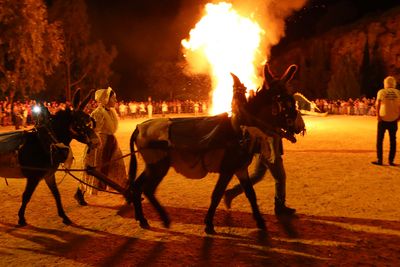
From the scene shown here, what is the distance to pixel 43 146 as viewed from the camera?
595cm

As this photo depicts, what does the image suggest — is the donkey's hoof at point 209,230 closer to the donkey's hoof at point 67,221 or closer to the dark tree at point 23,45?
the donkey's hoof at point 67,221

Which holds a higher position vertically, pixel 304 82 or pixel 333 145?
pixel 304 82

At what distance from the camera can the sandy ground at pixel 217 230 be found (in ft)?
15.5

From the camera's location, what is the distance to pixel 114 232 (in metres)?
5.70

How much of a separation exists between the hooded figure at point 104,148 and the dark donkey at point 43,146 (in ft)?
3.04

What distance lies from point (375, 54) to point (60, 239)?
40674 mm

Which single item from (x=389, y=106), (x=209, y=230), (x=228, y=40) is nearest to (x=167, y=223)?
(x=209, y=230)

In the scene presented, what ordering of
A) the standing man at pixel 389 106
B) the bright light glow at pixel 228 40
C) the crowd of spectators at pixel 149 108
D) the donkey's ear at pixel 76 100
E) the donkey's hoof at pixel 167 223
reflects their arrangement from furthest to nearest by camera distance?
the crowd of spectators at pixel 149 108 < the bright light glow at pixel 228 40 < the standing man at pixel 389 106 < the donkey's ear at pixel 76 100 < the donkey's hoof at pixel 167 223

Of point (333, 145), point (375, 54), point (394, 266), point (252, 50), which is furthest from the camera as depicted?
point (375, 54)

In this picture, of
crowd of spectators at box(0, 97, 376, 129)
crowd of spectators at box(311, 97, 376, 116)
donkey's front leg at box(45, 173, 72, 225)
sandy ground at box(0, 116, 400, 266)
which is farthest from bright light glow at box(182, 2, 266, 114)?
donkey's front leg at box(45, 173, 72, 225)

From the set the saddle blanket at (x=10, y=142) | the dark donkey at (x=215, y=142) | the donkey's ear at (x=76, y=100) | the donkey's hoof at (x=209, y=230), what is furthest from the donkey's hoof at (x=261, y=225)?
the saddle blanket at (x=10, y=142)

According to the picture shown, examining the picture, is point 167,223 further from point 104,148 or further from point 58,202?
point 104,148

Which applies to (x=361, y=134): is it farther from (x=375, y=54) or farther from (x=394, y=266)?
(x=375, y=54)

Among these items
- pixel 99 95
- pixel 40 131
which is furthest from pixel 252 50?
pixel 40 131
